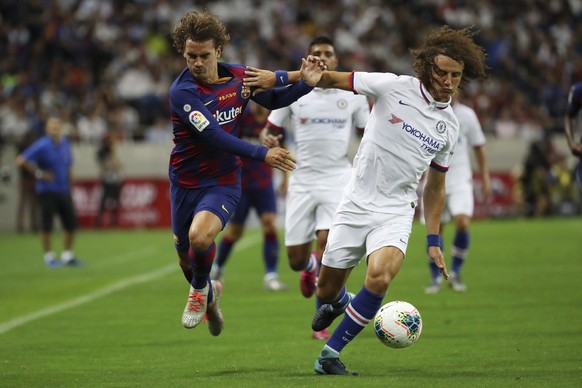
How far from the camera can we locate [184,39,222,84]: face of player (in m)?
8.39

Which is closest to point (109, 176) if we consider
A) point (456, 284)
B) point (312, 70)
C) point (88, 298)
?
point (88, 298)

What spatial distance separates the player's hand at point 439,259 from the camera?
7.96 metres

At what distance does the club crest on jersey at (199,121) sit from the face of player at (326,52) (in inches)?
124

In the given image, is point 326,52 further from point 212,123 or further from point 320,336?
point 212,123

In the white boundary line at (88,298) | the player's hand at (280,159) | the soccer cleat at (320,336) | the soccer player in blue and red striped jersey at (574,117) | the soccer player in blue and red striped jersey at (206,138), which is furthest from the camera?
the soccer player in blue and red striped jersey at (574,117)

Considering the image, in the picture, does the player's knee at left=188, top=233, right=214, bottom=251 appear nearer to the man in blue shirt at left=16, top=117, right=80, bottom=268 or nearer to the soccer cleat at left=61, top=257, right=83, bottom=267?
the soccer cleat at left=61, top=257, right=83, bottom=267

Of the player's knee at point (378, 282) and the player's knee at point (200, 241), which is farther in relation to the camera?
the player's knee at point (200, 241)

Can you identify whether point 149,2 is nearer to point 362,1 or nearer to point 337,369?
point 362,1

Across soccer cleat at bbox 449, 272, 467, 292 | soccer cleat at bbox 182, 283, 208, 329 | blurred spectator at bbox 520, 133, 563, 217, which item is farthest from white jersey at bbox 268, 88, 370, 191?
blurred spectator at bbox 520, 133, 563, 217

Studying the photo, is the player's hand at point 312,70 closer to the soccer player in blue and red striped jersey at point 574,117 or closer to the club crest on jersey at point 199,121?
the club crest on jersey at point 199,121

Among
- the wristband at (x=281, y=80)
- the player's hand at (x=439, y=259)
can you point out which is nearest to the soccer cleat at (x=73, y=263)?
the wristband at (x=281, y=80)

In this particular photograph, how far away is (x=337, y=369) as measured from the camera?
312 inches

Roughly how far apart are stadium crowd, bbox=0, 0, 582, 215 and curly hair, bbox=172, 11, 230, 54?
790 inches

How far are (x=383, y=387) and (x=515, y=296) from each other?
6.40 metres
